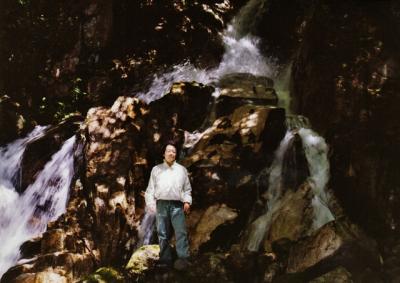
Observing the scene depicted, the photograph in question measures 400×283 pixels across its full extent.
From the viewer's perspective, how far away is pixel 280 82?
13109 millimetres

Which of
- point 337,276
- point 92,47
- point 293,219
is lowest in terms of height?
point 337,276

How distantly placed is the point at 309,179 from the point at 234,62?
6.74 metres

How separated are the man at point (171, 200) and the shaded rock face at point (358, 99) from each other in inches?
146

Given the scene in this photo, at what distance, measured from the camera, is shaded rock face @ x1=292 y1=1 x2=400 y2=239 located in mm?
8180

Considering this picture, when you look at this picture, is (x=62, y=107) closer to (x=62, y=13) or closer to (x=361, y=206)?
(x=62, y=13)

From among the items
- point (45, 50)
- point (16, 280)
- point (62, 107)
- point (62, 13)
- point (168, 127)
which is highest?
point (62, 13)

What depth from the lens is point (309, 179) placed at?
9.05m

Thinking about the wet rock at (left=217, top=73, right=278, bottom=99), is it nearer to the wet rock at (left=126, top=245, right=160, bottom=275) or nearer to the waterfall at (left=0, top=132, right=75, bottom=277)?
the waterfall at (left=0, top=132, right=75, bottom=277)

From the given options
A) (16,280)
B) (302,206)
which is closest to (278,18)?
(302,206)

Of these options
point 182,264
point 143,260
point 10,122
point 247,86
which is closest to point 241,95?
point 247,86

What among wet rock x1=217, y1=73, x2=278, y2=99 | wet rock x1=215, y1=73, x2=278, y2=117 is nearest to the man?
wet rock x1=215, y1=73, x2=278, y2=117

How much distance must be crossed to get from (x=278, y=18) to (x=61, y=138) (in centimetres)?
855

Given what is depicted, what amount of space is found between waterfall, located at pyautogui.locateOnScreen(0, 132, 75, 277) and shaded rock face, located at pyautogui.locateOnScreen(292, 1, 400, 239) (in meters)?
5.99

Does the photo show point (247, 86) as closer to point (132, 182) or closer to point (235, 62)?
point (235, 62)
